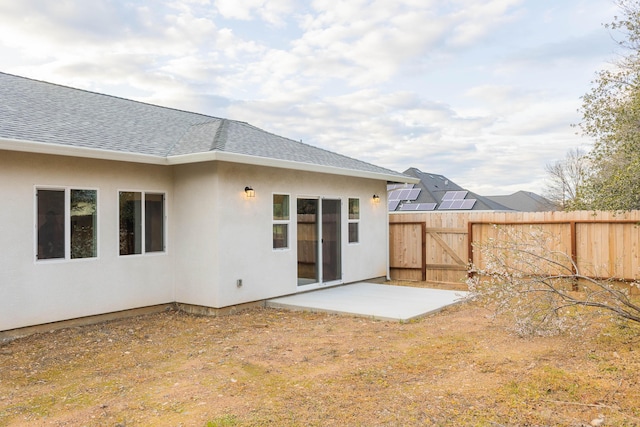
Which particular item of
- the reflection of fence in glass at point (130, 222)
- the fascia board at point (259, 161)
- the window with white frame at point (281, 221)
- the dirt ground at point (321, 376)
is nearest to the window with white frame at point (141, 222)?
the reflection of fence in glass at point (130, 222)

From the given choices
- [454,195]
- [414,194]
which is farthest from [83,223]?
[454,195]

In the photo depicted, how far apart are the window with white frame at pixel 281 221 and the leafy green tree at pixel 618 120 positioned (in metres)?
5.82

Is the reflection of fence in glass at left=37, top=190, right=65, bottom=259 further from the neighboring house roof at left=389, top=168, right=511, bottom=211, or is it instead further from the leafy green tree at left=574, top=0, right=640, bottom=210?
the neighboring house roof at left=389, top=168, right=511, bottom=211

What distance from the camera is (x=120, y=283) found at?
306 inches

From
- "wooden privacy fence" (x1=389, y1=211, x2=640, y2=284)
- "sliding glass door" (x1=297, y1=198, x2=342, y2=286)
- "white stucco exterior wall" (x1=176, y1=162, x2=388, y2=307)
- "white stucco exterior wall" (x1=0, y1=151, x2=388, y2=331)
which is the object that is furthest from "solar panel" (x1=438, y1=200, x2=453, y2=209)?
"white stucco exterior wall" (x1=176, y1=162, x2=388, y2=307)

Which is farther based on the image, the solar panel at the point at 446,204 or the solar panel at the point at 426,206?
the solar panel at the point at 426,206

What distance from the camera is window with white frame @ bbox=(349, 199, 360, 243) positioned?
10836 millimetres

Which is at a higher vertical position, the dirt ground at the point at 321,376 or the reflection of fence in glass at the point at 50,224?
the reflection of fence in glass at the point at 50,224

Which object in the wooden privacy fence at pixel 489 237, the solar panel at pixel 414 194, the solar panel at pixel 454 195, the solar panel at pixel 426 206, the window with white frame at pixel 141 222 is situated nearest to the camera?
the window with white frame at pixel 141 222

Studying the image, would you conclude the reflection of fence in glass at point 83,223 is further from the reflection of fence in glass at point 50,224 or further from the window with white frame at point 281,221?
the window with white frame at point 281,221

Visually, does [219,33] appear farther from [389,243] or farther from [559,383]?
[559,383]

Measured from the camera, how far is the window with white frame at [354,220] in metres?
10.8

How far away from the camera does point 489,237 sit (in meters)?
9.25

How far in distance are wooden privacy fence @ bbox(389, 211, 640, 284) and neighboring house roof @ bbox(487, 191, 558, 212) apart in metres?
25.0
